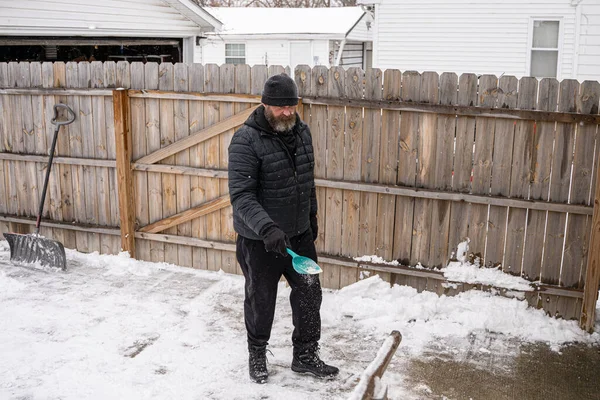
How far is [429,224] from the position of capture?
5980mm

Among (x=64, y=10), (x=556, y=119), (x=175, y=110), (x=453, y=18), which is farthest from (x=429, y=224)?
(x=453, y=18)

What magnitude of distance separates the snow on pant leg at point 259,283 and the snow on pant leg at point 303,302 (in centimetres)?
14

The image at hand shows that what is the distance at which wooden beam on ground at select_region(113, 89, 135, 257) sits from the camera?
6977 mm

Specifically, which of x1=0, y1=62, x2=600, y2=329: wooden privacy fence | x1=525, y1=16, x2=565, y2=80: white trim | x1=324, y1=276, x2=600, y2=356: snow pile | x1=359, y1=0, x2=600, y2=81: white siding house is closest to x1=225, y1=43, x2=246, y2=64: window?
x1=359, y1=0, x2=600, y2=81: white siding house

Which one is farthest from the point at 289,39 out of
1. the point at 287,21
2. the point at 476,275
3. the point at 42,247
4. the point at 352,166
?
the point at 476,275

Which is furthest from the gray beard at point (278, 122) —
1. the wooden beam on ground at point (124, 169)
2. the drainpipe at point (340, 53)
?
the drainpipe at point (340, 53)

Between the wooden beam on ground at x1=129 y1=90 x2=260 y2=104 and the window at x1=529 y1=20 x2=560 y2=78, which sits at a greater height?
the window at x1=529 y1=20 x2=560 y2=78

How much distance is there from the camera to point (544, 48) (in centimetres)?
1408

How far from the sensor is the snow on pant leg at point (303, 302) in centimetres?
464

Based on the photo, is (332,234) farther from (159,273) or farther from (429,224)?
(159,273)

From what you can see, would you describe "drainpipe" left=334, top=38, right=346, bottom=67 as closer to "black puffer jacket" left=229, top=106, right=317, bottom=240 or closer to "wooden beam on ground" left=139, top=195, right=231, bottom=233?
"wooden beam on ground" left=139, top=195, right=231, bottom=233

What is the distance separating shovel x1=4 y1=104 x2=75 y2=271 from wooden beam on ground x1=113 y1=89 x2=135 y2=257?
2.09ft

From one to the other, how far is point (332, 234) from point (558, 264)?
2.12 metres


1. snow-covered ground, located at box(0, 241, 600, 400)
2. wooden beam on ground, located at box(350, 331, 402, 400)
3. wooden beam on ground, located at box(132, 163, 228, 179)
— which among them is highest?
wooden beam on ground, located at box(132, 163, 228, 179)
